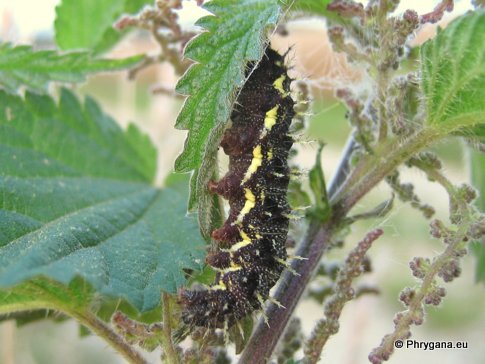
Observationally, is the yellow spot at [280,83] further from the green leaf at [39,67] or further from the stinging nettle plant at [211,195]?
the green leaf at [39,67]

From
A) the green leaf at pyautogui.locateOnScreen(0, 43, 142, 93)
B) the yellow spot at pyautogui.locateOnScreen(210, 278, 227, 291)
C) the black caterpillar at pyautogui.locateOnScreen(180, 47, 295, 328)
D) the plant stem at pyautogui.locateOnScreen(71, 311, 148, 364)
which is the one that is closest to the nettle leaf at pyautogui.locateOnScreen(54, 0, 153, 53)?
the green leaf at pyautogui.locateOnScreen(0, 43, 142, 93)

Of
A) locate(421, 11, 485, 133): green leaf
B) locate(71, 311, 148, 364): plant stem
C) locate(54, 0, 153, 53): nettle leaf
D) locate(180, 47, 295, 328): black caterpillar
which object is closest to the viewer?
locate(421, 11, 485, 133): green leaf

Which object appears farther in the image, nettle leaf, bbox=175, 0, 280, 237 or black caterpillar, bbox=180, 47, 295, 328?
black caterpillar, bbox=180, 47, 295, 328

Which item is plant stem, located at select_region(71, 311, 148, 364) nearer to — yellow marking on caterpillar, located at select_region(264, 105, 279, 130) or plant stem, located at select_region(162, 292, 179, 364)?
plant stem, located at select_region(162, 292, 179, 364)

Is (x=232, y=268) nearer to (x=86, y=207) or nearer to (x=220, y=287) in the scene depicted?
(x=220, y=287)

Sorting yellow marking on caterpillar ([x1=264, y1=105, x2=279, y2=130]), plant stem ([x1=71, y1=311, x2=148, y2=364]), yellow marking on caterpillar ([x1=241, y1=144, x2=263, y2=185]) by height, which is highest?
yellow marking on caterpillar ([x1=264, y1=105, x2=279, y2=130])

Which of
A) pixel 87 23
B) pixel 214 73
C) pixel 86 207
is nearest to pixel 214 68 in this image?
pixel 214 73
